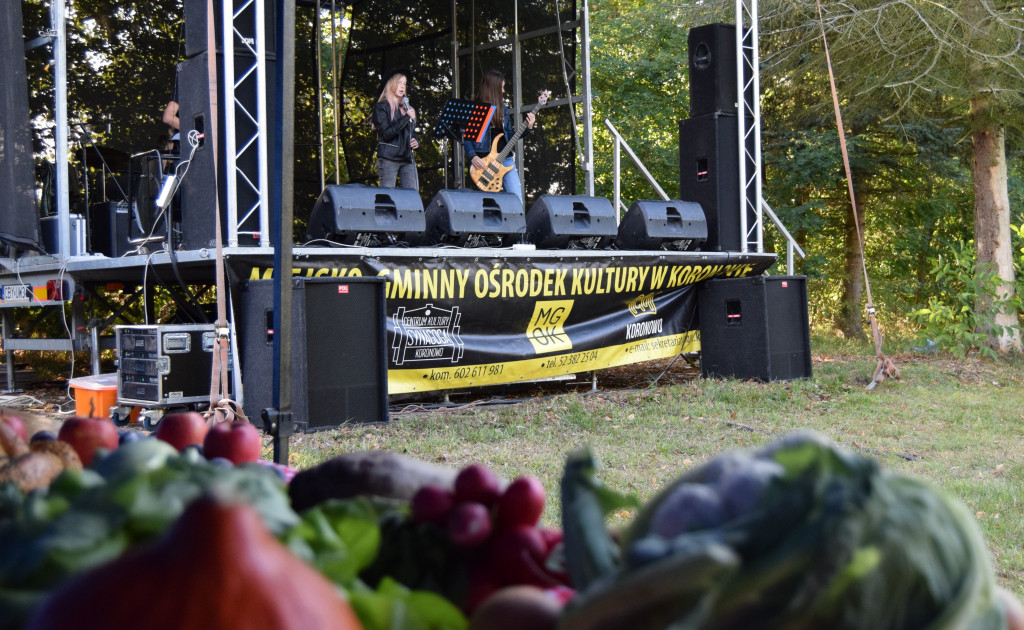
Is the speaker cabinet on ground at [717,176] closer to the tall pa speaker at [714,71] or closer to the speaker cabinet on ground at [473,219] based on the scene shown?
the tall pa speaker at [714,71]

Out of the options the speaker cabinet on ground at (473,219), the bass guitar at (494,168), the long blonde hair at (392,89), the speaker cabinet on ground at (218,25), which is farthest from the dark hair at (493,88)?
the speaker cabinet on ground at (218,25)

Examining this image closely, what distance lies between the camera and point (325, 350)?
5.27m

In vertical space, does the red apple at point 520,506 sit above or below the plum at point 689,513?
below

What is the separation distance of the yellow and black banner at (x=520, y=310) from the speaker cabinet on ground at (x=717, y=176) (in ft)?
0.89

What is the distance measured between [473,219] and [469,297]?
0.63m

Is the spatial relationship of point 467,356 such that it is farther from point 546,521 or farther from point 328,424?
point 546,521

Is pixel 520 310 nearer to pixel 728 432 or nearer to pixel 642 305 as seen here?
pixel 642 305

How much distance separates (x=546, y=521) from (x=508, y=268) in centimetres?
335

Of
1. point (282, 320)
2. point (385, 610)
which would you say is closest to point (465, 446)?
point (282, 320)

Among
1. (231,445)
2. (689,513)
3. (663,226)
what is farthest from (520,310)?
(689,513)

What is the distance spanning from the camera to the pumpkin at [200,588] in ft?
1.14

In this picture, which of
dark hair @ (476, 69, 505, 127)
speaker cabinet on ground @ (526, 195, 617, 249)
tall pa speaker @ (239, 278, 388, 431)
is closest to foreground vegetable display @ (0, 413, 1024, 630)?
tall pa speaker @ (239, 278, 388, 431)

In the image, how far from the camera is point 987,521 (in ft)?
11.5

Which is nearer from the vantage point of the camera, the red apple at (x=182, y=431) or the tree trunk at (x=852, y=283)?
the red apple at (x=182, y=431)
